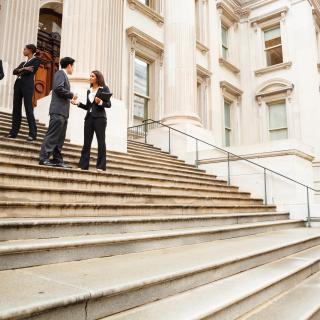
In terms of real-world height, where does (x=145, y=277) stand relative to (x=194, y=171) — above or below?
below

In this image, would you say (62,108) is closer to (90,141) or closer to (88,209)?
(90,141)

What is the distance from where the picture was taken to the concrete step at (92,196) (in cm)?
379

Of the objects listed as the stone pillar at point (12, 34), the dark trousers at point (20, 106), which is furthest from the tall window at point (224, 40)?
the dark trousers at point (20, 106)

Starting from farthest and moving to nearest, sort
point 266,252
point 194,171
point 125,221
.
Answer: point 194,171
point 266,252
point 125,221

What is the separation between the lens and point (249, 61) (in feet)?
60.3

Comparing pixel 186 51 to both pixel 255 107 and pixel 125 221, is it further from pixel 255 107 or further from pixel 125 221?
pixel 125 221

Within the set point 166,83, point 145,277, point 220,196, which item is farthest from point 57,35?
point 145,277

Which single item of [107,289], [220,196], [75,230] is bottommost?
[107,289]

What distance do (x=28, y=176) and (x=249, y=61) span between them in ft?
54.2

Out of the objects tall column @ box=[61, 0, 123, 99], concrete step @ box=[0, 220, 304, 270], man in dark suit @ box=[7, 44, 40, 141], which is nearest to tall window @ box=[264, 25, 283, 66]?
tall column @ box=[61, 0, 123, 99]

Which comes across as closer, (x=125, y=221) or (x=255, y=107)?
(x=125, y=221)

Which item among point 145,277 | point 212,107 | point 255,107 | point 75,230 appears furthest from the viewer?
point 255,107

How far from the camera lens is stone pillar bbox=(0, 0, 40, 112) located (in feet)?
29.0

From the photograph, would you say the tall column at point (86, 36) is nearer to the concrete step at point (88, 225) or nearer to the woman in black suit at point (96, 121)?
the woman in black suit at point (96, 121)
